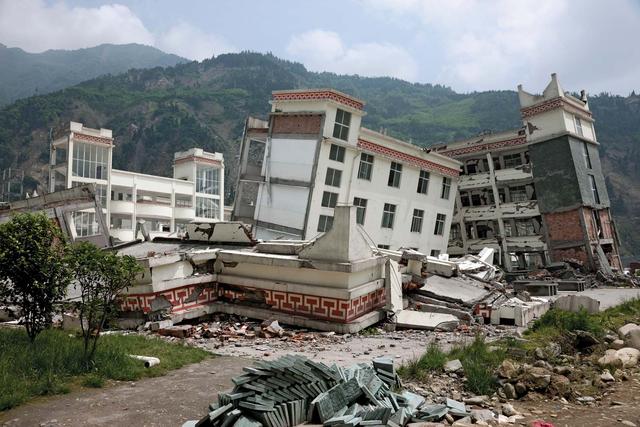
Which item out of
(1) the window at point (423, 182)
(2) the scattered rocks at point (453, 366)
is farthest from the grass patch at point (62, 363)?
(1) the window at point (423, 182)

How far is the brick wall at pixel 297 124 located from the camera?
2481 centimetres

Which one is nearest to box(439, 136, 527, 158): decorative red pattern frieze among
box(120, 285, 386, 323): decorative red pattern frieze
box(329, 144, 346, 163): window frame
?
box(329, 144, 346, 163): window frame

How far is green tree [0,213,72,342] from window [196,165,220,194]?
43.5m

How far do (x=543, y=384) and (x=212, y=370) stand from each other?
4939mm

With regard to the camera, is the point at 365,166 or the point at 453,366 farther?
the point at 365,166

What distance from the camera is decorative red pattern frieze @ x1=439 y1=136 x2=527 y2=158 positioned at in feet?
106

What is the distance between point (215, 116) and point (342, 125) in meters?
89.5

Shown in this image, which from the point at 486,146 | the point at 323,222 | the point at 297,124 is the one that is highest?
the point at 486,146

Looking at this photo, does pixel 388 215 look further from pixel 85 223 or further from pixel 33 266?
pixel 85 223

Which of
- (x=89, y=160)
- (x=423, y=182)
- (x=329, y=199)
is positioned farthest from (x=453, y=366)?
(x=89, y=160)

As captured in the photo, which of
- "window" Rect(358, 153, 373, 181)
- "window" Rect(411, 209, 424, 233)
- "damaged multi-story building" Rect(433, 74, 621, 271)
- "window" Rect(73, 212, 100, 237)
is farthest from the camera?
"window" Rect(73, 212, 100, 237)

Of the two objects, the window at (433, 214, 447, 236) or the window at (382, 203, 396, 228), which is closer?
the window at (382, 203, 396, 228)

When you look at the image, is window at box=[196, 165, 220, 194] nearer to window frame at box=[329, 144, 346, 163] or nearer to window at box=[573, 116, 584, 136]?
window frame at box=[329, 144, 346, 163]

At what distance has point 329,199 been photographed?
25.5 meters
